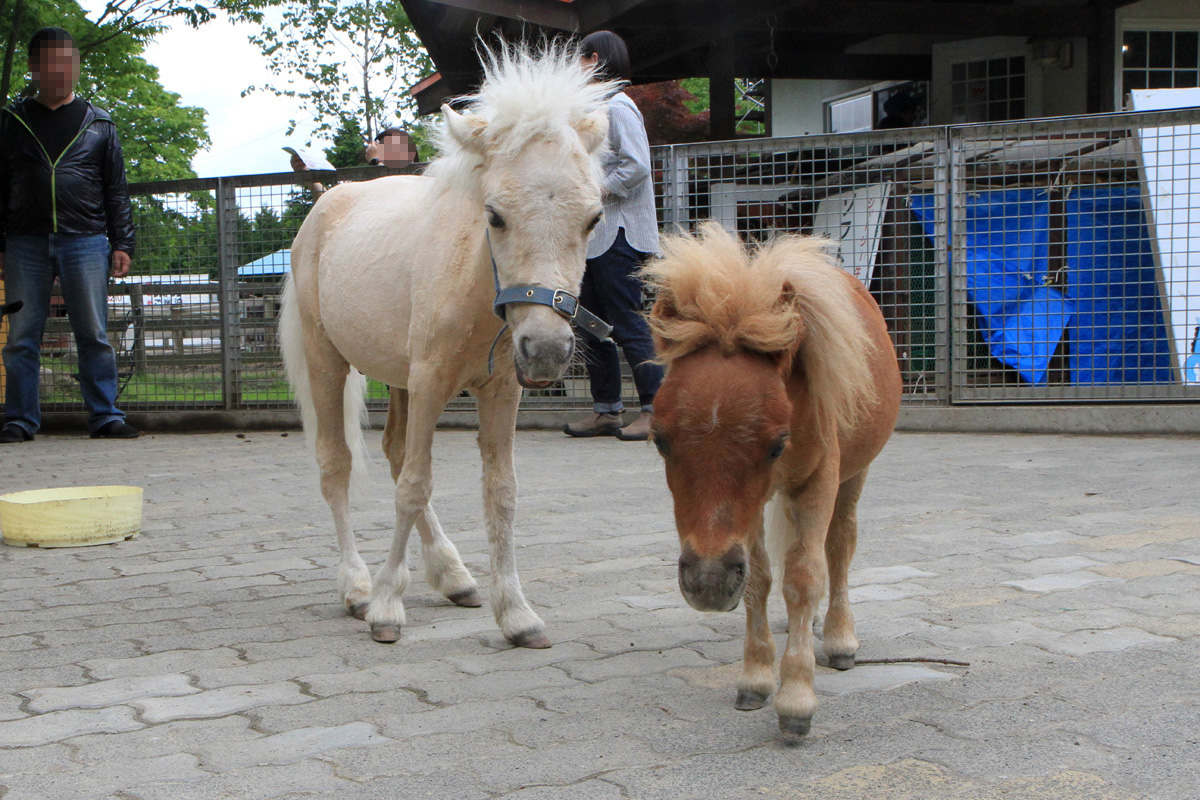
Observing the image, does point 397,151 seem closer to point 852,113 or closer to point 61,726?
point 61,726

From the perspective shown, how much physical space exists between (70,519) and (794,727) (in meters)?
3.95

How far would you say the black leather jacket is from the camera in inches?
339

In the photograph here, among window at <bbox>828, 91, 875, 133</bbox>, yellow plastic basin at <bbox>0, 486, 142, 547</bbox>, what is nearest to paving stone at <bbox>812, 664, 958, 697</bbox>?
yellow plastic basin at <bbox>0, 486, 142, 547</bbox>

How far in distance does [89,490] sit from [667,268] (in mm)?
4095

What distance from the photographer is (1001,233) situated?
A: 28.5ft

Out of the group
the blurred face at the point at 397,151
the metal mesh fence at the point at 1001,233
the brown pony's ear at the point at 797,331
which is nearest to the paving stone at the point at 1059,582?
the brown pony's ear at the point at 797,331

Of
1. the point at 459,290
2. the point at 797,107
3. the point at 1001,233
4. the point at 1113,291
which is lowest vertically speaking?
the point at 459,290

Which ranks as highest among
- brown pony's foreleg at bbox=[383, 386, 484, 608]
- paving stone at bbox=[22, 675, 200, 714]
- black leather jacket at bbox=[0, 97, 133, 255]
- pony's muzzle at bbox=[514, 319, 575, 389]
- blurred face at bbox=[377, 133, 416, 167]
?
blurred face at bbox=[377, 133, 416, 167]

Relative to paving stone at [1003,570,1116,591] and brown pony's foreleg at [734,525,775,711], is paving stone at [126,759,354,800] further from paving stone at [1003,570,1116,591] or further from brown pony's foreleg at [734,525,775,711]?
paving stone at [1003,570,1116,591]

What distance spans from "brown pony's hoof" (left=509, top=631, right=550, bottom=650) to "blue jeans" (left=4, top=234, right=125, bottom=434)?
682 cm

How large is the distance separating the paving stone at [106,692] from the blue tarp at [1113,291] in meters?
7.49

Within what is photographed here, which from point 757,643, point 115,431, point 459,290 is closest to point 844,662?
point 757,643

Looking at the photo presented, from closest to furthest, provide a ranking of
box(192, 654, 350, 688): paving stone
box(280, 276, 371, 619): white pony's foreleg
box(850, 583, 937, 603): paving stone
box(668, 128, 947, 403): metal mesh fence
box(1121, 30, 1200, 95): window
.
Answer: box(192, 654, 350, 688): paving stone < box(850, 583, 937, 603): paving stone < box(280, 276, 371, 619): white pony's foreleg < box(668, 128, 947, 403): metal mesh fence < box(1121, 30, 1200, 95): window

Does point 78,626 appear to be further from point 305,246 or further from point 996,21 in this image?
point 996,21
